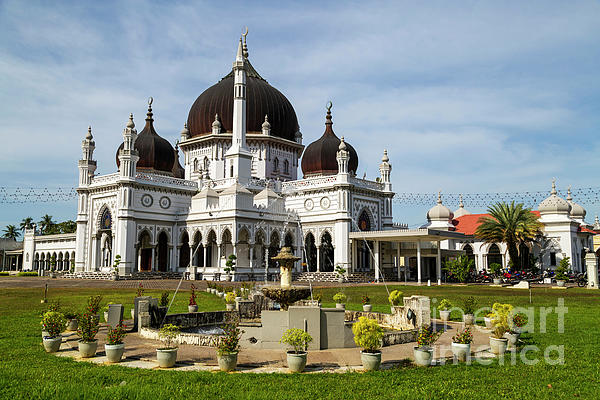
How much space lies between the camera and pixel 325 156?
59.8 meters

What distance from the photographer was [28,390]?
27.5 feet

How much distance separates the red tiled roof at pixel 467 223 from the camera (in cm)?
6178

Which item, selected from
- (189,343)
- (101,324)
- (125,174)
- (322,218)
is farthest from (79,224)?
(189,343)

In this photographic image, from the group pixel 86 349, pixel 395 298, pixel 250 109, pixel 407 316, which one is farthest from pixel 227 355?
pixel 250 109

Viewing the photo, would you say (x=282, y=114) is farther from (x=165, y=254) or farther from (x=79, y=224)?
(x=79, y=224)

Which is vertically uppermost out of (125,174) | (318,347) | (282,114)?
(282,114)

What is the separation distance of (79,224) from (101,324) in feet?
139

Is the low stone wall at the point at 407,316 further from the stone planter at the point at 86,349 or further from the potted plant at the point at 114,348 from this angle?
the stone planter at the point at 86,349

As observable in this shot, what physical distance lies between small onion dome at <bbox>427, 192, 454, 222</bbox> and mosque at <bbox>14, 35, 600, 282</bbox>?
0.75ft

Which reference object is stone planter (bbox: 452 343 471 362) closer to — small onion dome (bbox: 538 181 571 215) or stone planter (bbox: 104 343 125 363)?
stone planter (bbox: 104 343 125 363)

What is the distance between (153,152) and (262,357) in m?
51.6

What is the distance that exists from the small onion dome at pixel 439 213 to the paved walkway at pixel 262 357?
155 feet

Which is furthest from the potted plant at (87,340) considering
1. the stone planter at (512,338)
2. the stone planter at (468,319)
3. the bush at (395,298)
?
the stone planter at (468,319)

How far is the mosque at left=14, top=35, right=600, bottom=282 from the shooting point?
49781mm
